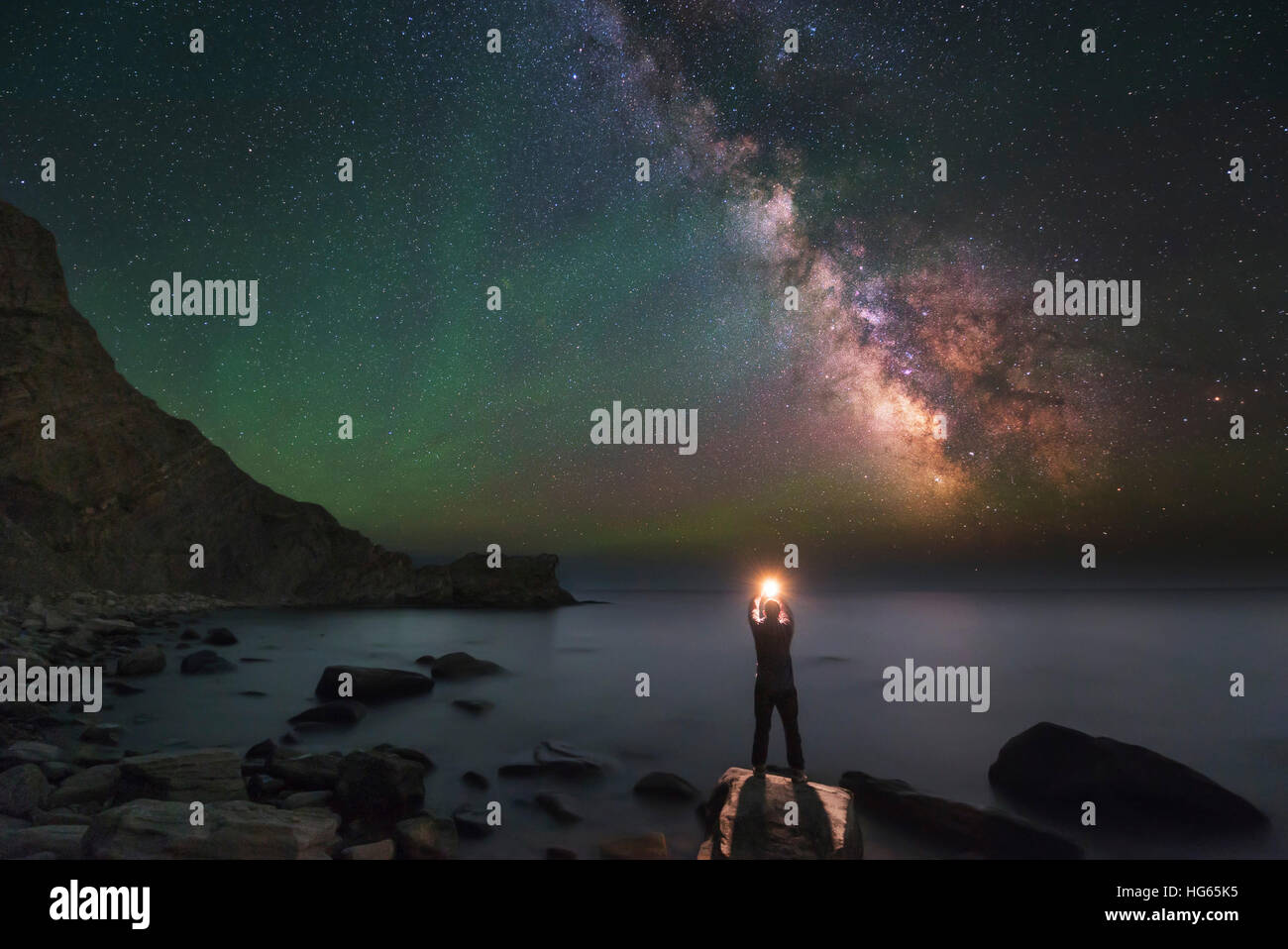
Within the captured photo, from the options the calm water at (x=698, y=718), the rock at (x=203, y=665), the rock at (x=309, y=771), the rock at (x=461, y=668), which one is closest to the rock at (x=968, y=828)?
the calm water at (x=698, y=718)

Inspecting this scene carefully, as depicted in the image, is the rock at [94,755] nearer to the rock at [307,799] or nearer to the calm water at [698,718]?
the calm water at [698,718]

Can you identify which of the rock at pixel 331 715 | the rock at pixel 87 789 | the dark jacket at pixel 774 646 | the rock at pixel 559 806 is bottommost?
the rock at pixel 331 715

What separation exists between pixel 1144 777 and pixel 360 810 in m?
12.1

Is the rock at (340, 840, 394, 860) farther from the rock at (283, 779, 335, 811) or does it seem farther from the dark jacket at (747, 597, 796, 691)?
the dark jacket at (747, 597, 796, 691)

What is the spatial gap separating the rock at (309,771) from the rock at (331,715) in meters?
5.40

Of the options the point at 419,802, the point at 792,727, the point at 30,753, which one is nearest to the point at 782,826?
the point at 792,727

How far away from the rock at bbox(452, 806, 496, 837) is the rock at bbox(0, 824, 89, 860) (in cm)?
403

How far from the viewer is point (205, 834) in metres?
6.36

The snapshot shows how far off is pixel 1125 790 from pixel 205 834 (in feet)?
42.4

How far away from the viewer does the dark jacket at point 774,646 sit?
8.23 meters

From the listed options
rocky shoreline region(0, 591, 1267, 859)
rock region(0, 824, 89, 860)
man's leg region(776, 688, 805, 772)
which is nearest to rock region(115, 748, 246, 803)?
Result: rocky shoreline region(0, 591, 1267, 859)

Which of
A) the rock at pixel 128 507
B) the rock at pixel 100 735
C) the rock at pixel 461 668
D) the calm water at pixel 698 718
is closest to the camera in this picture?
the calm water at pixel 698 718

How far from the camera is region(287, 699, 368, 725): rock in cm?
1438

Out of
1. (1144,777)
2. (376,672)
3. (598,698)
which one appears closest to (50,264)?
(376,672)
